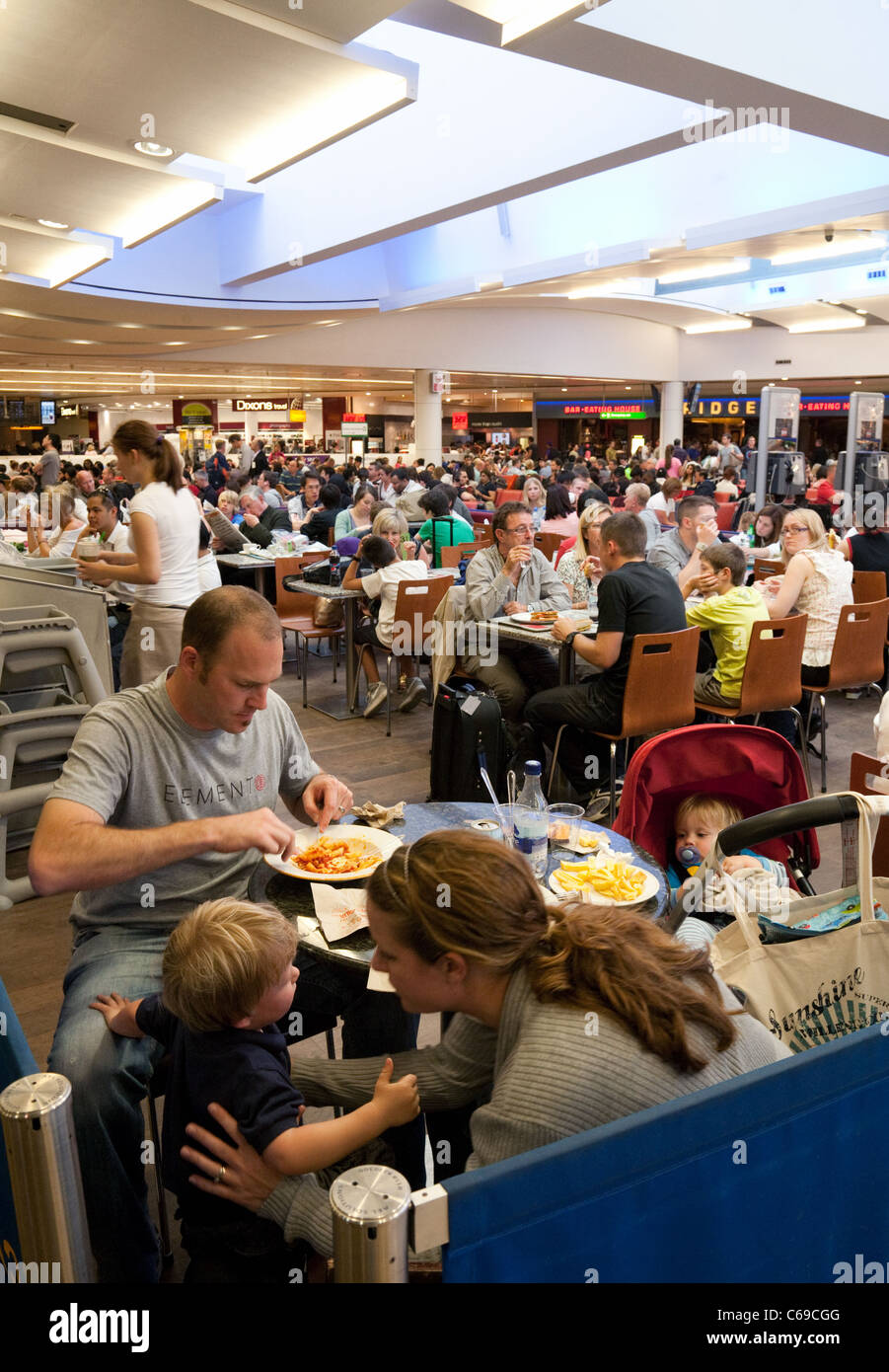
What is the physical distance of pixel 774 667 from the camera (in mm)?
4613

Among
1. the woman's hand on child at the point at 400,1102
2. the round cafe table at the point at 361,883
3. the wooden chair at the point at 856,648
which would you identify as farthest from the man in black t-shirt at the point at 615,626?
the woman's hand on child at the point at 400,1102

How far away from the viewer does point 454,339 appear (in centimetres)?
1809

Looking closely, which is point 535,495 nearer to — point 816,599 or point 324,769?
point 816,599

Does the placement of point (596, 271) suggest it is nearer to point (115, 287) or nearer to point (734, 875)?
point (115, 287)

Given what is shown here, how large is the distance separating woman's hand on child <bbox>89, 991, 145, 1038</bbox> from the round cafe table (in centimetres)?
33

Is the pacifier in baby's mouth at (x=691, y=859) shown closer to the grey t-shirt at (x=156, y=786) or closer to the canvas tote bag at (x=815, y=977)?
the canvas tote bag at (x=815, y=977)

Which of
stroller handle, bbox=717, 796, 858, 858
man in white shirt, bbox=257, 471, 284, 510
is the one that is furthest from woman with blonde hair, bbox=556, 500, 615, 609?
man in white shirt, bbox=257, 471, 284, 510

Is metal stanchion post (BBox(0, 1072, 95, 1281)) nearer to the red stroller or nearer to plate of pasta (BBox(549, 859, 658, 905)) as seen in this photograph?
plate of pasta (BBox(549, 859, 658, 905))

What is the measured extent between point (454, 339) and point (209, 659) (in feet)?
56.7

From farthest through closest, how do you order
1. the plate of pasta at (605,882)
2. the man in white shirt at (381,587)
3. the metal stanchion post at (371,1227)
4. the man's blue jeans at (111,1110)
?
the man in white shirt at (381,587)
the plate of pasta at (605,882)
the man's blue jeans at (111,1110)
the metal stanchion post at (371,1227)

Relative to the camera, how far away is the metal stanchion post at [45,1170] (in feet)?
3.32

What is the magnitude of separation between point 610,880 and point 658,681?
91.6 inches

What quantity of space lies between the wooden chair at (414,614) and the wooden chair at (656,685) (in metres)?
1.92
